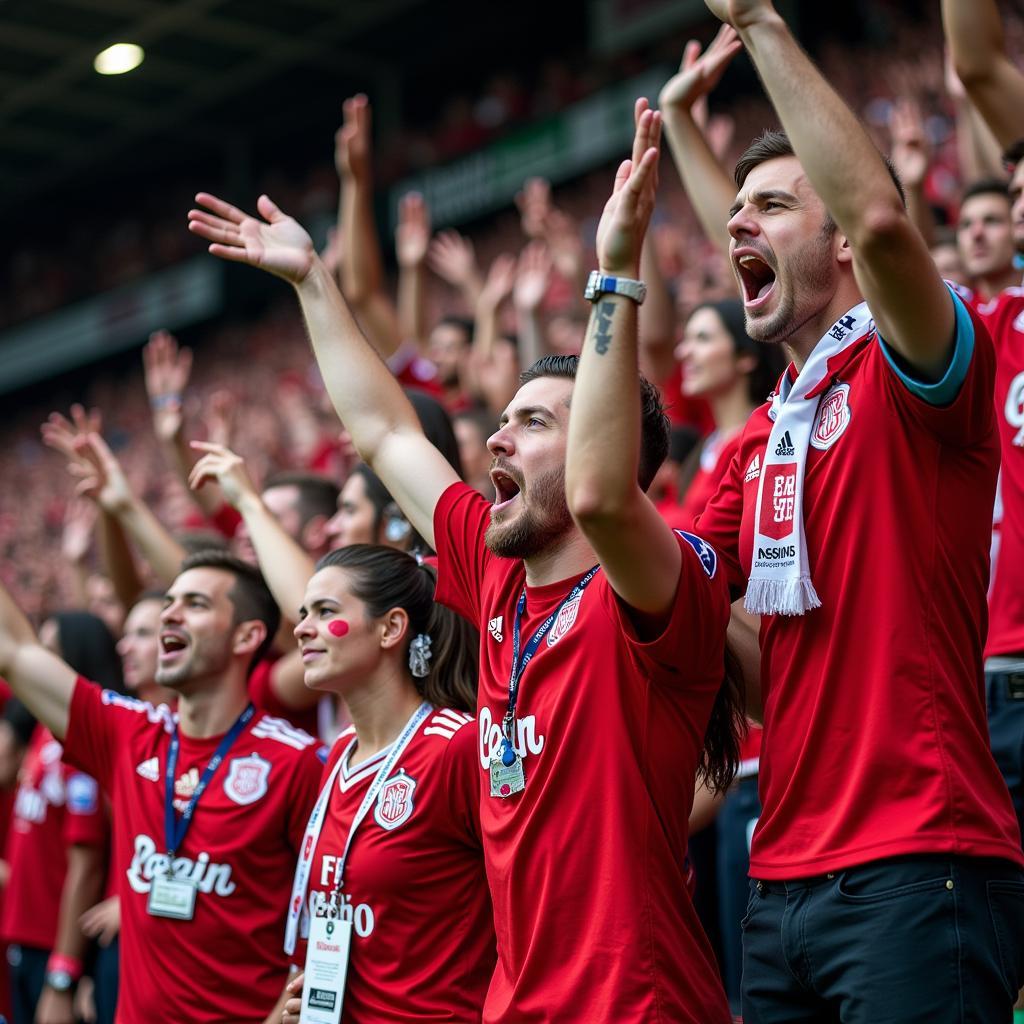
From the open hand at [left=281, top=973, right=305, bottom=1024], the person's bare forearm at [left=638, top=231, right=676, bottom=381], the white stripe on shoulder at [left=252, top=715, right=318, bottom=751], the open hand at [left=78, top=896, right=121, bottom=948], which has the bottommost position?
the open hand at [left=78, top=896, right=121, bottom=948]

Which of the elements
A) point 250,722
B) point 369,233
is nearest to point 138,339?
point 369,233

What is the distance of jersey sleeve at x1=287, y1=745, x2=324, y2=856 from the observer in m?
3.96

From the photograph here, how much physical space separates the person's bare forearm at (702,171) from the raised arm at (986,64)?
65 cm

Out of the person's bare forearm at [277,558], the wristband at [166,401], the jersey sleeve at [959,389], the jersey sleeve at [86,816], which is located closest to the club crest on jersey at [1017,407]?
the jersey sleeve at [959,389]

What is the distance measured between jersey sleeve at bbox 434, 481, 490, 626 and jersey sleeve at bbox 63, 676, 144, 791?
1562mm

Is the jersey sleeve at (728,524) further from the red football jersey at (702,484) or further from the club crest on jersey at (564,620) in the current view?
the red football jersey at (702,484)

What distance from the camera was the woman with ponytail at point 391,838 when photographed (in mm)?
3324

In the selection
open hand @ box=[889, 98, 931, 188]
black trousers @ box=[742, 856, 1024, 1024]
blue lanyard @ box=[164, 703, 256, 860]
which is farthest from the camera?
open hand @ box=[889, 98, 931, 188]

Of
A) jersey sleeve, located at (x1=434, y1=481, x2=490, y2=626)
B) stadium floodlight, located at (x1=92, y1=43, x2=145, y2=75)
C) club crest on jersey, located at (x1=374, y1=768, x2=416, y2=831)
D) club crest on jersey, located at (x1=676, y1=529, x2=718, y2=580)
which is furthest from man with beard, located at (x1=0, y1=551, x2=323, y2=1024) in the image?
stadium floodlight, located at (x1=92, y1=43, x2=145, y2=75)

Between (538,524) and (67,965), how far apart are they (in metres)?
3.38

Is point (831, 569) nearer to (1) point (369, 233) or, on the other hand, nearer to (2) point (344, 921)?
(2) point (344, 921)

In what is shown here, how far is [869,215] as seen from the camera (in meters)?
2.25

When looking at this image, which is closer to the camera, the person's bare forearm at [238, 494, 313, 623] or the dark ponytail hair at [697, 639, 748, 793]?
the dark ponytail hair at [697, 639, 748, 793]

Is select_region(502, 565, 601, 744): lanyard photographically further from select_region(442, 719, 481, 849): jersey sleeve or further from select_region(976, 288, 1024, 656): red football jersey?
select_region(976, 288, 1024, 656): red football jersey
